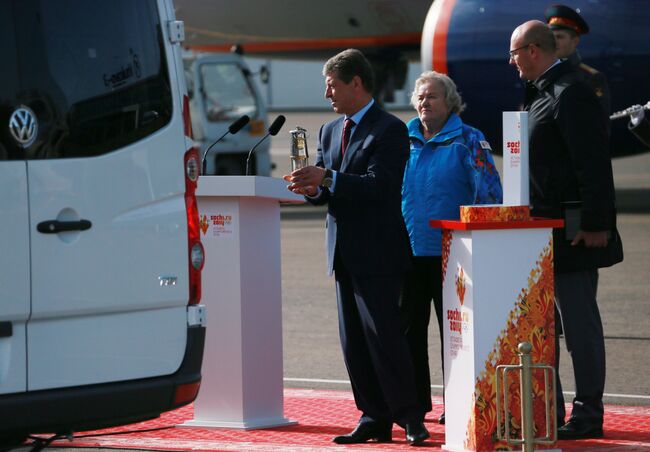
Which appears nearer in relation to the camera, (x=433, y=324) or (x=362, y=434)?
(x=362, y=434)

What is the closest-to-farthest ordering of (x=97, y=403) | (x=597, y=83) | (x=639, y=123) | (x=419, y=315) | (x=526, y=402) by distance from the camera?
(x=97, y=403) → (x=526, y=402) → (x=419, y=315) → (x=639, y=123) → (x=597, y=83)

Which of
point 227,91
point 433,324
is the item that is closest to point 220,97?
point 227,91

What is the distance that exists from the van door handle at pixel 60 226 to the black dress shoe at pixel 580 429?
251 centimetres

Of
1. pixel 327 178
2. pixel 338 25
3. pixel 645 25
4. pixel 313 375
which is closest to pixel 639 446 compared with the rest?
pixel 327 178

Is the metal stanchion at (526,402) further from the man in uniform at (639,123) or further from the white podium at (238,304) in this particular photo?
the man in uniform at (639,123)

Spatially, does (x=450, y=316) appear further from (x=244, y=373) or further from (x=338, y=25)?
(x=338, y=25)

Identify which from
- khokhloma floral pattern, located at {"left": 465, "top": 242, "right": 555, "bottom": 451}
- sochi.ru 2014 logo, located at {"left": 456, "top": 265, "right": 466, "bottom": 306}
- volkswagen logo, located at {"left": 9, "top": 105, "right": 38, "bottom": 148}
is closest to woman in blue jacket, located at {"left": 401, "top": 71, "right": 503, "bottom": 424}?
sochi.ru 2014 logo, located at {"left": 456, "top": 265, "right": 466, "bottom": 306}

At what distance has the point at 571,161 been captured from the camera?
5961mm

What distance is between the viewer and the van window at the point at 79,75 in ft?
14.5

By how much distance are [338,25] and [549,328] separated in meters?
14.4

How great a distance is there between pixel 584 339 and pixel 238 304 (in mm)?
1602

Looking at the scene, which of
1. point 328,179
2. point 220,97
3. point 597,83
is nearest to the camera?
point 328,179

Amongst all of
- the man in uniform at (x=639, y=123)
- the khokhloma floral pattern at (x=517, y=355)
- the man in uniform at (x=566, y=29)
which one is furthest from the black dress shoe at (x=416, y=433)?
the man in uniform at (x=639, y=123)

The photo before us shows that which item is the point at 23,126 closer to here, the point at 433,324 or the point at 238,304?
the point at 238,304
